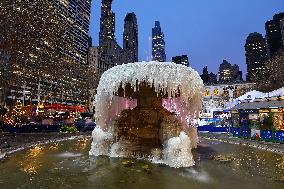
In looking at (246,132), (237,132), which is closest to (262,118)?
(237,132)

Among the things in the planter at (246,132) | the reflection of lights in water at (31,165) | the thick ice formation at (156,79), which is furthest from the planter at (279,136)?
the reflection of lights in water at (31,165)

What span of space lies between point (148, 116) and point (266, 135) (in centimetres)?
1206

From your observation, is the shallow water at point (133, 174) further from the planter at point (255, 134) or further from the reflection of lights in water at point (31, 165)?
the planter at point (255, 134)

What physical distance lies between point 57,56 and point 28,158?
21.8 m

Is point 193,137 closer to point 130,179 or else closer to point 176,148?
point 176,148

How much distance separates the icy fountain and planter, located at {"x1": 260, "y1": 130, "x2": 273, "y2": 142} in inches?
395

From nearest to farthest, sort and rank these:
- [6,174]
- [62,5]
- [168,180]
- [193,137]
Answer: [168,180] → [6,174] → [193,137] → [62,5]

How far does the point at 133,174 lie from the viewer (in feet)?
24.5

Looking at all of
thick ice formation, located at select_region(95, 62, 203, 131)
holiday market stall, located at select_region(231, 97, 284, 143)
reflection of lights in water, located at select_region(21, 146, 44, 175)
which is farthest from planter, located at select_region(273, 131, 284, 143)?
reflection of lights in water, located at select_region(21, 146, 44, 175)

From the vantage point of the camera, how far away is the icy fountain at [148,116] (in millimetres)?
9422

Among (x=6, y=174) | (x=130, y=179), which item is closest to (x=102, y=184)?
(x=130, y=179)

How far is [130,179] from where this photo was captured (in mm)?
6906

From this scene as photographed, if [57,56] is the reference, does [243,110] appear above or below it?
below

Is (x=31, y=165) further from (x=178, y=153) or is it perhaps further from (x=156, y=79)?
(x=156, y=79)
